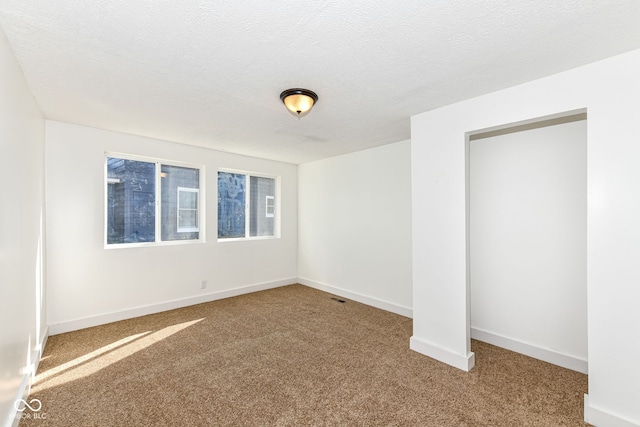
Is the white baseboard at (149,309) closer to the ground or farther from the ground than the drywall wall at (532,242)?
closer to the ground

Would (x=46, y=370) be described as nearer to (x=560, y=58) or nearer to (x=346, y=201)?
(x=346, y=201)

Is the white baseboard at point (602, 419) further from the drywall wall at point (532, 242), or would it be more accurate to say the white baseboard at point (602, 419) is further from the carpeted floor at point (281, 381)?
the drywall wall at point (532, 242)

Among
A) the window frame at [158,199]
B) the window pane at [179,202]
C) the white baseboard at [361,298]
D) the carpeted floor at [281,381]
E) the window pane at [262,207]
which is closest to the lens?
the carpeted floor at [281,381]

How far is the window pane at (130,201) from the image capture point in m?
3.86

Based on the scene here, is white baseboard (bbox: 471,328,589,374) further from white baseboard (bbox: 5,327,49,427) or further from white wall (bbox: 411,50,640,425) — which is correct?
white baseboard (bbox: 5,327,49,427)

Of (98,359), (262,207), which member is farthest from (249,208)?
(98,359)

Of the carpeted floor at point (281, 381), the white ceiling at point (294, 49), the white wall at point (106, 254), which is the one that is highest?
the white ceiling at point (294, 49)

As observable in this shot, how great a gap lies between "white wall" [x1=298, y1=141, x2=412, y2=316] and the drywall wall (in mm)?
990

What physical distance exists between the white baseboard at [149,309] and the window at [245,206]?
93 centimetres

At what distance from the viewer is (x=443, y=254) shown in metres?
2.79

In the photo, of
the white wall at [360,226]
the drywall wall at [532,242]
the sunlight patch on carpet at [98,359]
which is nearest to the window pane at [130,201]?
the sunlight patch on carpet at [98,359]

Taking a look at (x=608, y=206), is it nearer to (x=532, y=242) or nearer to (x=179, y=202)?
(x=532, y=242)

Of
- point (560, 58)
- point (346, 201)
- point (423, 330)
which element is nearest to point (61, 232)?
point (346, 201)

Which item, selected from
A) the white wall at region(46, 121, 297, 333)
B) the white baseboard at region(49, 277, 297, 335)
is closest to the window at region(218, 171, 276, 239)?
the white wall at region(46, 121, 297, 333)
